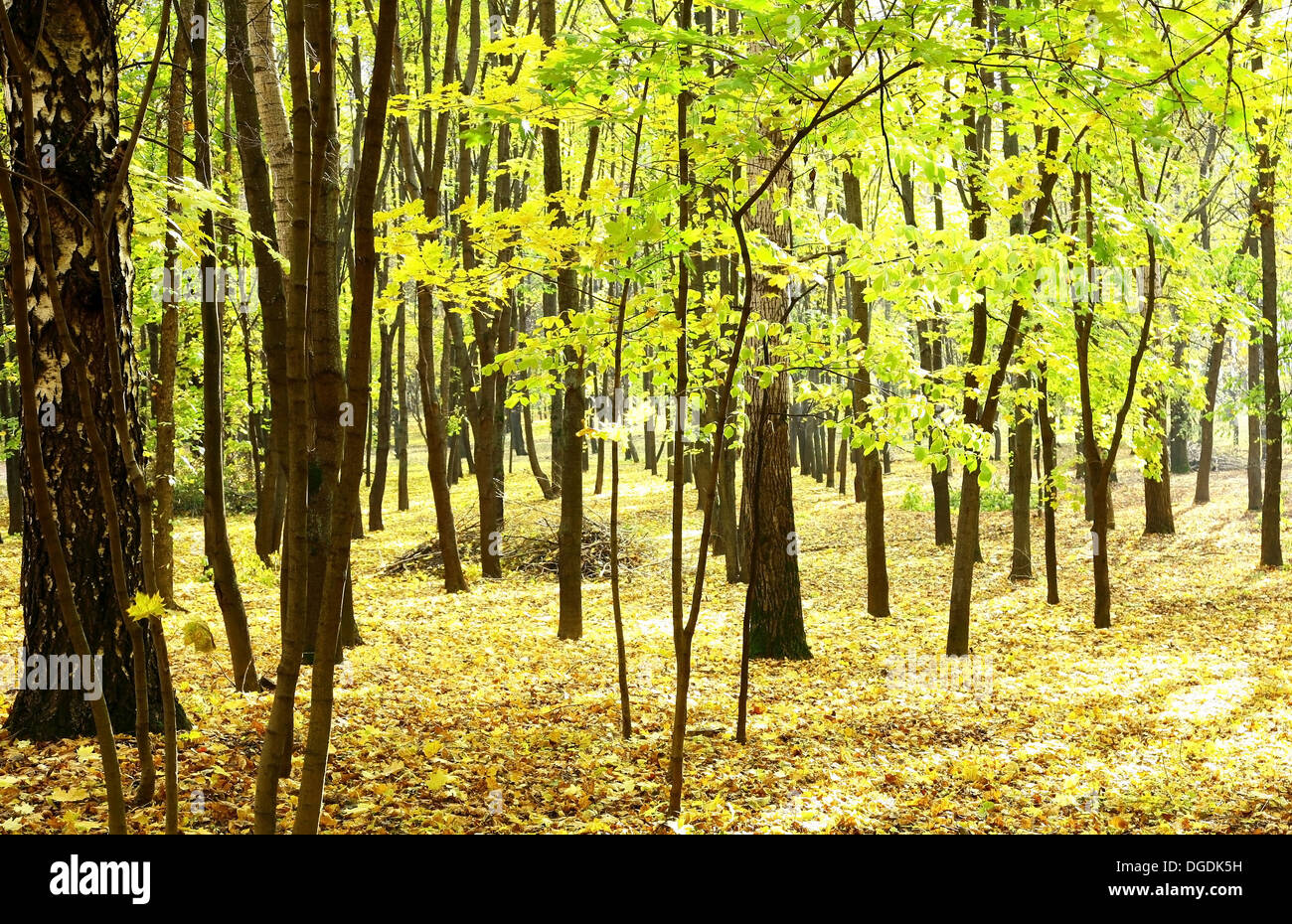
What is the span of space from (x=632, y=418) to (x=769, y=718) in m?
2.80

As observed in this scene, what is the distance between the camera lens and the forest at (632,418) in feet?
11.2

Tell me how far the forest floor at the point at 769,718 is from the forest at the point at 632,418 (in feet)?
0.16

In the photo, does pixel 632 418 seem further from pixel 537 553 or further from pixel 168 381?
pixel 537 553

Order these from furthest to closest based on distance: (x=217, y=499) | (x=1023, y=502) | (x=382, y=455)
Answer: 1. (x=382, y=455)
2. (x=1023, y=502)
3. (x=217, y=499)

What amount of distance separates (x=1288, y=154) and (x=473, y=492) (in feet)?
68.5

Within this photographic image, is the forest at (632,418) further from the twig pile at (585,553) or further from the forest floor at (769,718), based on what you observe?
the twig pile at (585,553)

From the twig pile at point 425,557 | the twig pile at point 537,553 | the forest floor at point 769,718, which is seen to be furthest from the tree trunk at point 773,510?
the twig pile at point 425,557

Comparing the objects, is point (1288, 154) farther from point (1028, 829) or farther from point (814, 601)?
point (1028, 829)

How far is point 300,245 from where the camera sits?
3.02m

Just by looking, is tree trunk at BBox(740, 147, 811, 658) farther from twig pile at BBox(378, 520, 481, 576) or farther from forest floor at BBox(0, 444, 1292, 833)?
twig pile at BBox(378, 520, 481, 576)

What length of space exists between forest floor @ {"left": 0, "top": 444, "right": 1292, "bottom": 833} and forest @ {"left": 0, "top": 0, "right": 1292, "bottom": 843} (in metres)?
0.05

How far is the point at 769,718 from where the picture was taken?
7.15 m

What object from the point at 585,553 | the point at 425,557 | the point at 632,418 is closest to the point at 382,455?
the point at 425,557

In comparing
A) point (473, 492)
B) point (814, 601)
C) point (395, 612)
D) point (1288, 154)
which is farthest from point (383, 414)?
point (1288, 154)
